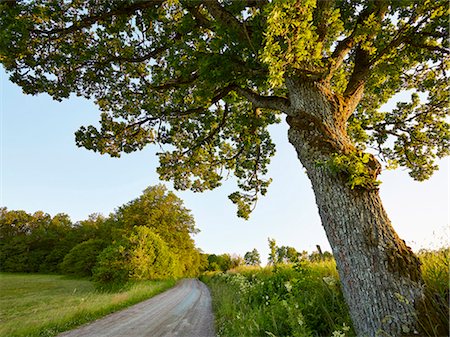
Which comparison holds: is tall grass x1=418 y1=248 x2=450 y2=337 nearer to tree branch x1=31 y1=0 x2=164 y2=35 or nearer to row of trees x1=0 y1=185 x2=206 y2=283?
tree branch x1=31 y1=0 x2=164 y2=35

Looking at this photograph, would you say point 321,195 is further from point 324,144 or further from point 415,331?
point 415,331

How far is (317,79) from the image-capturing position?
4512mm

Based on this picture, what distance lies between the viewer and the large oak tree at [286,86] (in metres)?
3.30

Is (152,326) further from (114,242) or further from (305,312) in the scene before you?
(114,242)

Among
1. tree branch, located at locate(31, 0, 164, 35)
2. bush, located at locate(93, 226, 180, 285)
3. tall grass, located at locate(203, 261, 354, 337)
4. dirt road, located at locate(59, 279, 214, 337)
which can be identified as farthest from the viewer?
bush, located at locate(93, 226, 180, 285)

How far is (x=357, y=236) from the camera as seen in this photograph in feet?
11.3

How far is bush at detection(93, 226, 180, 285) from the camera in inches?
806

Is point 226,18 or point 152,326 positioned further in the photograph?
point 152,326

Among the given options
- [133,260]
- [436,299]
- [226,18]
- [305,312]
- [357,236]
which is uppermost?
[226,18]

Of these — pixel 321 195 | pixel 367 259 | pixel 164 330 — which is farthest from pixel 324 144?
pixel 164 330

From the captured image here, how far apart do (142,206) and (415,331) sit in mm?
36184

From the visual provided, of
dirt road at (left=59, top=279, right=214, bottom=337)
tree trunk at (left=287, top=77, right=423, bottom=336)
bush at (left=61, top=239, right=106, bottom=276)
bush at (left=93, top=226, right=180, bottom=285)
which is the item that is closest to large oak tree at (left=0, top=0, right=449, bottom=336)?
tree trunk at (left=287, top=77, right=423, bottom=336)

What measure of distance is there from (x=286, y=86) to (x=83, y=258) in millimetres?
48566

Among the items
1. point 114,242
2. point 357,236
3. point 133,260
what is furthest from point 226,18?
point 114,242
